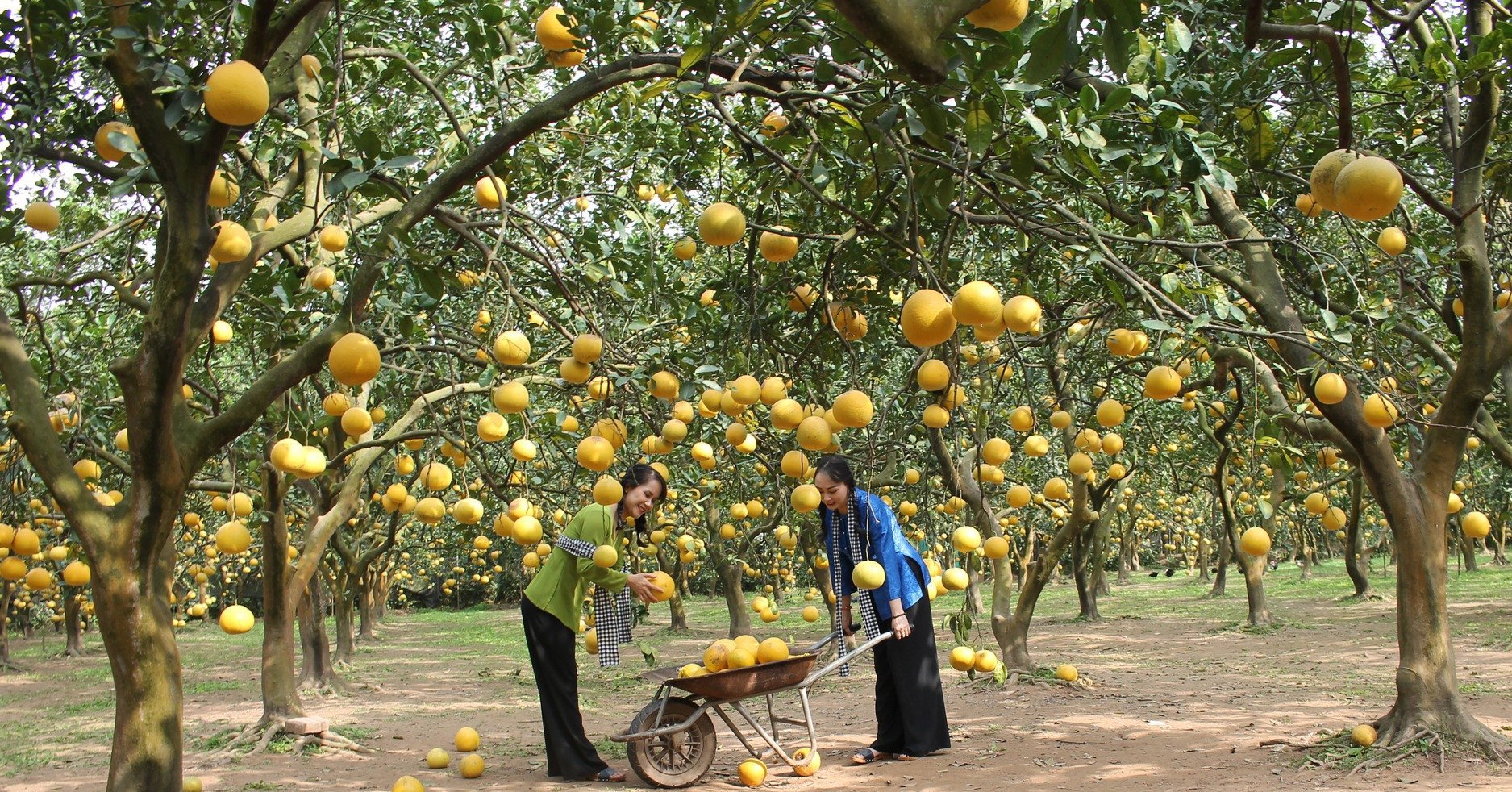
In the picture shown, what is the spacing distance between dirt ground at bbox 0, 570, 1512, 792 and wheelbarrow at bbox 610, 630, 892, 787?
21cm

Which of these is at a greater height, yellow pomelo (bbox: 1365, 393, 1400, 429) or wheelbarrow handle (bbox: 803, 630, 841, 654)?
yellow pomelo (bbox: 1365, 393, 1400, 429)

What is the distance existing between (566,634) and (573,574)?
0.32 m

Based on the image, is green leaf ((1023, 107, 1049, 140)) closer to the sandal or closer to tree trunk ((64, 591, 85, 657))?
the sandal

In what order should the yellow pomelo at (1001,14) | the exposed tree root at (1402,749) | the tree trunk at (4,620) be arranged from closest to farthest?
1. the yellow pomelo at (1001,14)
2. the exposed tree root at (1402,749)
3. the tree trunk at (4,620)

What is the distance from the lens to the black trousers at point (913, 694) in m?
5.59

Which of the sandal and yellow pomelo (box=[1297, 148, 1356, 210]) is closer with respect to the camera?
yellow pomelo (box=[1297, 148, 1356, 210])

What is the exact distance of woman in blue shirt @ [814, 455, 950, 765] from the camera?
5441 mm

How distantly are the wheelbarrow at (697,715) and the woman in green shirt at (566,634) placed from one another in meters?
0.30

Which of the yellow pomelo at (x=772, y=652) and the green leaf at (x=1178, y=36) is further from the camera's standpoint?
the yellow pomelo at (x=772, y=652)

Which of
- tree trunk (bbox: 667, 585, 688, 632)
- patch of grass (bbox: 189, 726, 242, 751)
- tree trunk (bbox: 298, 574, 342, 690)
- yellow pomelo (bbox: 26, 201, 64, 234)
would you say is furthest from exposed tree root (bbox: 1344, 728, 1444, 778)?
tree trunk (bbox: 667, 585, 688, 632)

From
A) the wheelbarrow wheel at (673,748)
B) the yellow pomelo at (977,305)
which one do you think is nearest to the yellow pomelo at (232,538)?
the wheelbarrow wheel at (673,748)

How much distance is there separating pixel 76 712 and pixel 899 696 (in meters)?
8.92

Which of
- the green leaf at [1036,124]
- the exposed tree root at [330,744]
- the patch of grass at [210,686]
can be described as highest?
the green leaf at [1036,124]

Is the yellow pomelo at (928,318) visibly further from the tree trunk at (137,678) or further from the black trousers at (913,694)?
the black trousers at (913,694)
